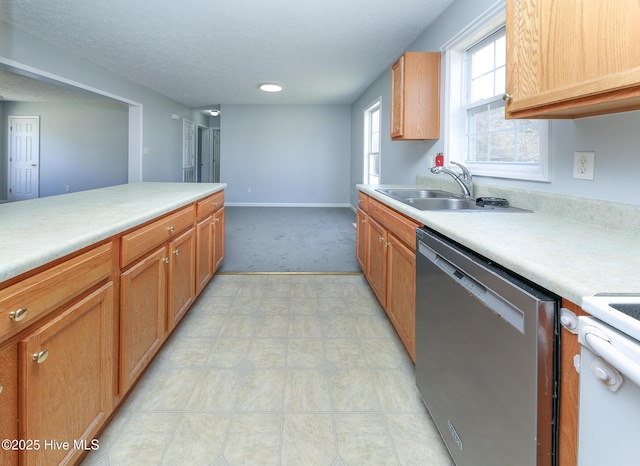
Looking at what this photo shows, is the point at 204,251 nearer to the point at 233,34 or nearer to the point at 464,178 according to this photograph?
the point at 464,178

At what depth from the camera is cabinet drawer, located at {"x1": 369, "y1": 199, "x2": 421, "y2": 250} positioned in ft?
6.40

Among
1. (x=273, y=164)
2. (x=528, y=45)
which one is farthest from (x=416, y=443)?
(x=273, y=164)

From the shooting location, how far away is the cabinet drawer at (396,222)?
6.40 ft

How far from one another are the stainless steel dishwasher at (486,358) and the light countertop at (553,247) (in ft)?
0.15

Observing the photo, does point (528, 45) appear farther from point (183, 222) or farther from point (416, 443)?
point (183, 222)

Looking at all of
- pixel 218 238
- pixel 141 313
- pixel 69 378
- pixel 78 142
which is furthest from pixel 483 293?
pixel 78 142

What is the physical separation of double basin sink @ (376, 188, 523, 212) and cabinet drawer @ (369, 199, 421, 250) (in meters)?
0.10

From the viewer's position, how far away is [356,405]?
1792 mm

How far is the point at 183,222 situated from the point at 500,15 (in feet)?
7.40

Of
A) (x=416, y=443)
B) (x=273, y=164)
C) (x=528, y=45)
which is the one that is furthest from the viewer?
(x=273, y=164)

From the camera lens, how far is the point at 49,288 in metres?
1.09

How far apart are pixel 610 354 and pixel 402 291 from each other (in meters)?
1.53

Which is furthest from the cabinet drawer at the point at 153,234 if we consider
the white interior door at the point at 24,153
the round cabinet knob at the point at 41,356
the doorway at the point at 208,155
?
the doorway at the point at 208,155

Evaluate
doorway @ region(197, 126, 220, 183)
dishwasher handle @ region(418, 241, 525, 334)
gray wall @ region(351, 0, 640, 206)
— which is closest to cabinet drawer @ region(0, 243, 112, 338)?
dishwasher handle @ region(418, 241, 525, 334)
